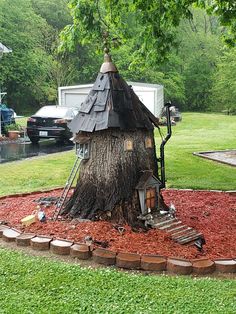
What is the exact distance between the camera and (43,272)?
4.89 m

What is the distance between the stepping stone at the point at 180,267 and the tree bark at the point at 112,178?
48.7 inches

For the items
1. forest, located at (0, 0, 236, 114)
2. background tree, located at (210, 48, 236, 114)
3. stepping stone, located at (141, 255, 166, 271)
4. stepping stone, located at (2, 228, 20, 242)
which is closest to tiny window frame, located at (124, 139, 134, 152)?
stepping stone, located at (141, 255, 166, 271)

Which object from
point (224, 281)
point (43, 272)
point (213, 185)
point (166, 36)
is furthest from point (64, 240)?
point (166, 36)

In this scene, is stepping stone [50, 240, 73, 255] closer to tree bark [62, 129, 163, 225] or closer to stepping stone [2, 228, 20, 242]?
stepping stone [2, 228, 20, 242]

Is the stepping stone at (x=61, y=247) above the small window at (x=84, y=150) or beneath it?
beneath

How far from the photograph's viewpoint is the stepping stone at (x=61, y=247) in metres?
5.54

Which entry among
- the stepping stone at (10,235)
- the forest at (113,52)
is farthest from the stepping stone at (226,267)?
the forest at (113,52)

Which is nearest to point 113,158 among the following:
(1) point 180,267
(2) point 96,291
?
(1) point 180,267

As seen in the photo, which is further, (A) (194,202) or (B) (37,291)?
(A) (194,202)

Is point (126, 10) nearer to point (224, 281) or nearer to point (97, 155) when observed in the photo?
point (97, 155)

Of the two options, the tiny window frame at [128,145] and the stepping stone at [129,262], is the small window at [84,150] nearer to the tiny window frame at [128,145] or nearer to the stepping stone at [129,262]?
the tiny window frame at [128,145]

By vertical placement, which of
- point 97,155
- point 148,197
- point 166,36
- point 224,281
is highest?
point 166,36

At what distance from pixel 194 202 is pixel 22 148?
9.74 meters

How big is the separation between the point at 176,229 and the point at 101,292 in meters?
2.06
